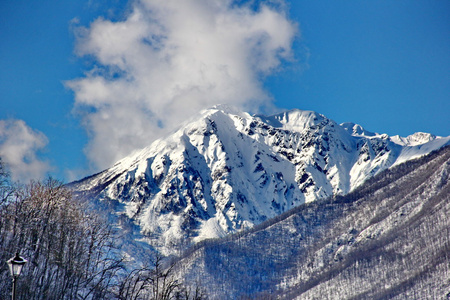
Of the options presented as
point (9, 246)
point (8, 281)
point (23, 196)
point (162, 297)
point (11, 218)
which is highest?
point (23, 196)

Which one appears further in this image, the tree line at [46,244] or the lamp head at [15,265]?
the tree line at [46,244]

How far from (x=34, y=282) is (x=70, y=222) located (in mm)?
7731

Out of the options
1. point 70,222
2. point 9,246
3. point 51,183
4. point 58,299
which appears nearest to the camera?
point 58,299

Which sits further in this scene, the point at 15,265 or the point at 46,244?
the point at 46,244

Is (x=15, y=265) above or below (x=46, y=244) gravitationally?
below

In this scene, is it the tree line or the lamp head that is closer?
the lamp head

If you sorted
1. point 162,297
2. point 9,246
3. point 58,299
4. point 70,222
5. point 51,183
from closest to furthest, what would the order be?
point 162,297
point 58,299
point 9,246
point 70,222
point 51,183

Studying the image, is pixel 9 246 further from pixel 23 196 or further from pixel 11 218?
pixel 23 196

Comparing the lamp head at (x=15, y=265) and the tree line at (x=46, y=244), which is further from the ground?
the tree line at (x=46, y=244)

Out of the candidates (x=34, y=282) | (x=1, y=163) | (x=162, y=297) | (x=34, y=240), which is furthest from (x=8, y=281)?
(x=162, y=297)

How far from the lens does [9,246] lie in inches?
2212

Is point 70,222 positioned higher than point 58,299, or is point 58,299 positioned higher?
point 70,222

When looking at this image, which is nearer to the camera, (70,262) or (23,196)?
(70,262)

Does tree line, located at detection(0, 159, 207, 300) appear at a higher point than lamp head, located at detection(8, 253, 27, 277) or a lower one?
higher
